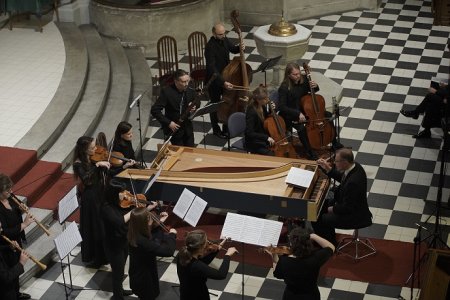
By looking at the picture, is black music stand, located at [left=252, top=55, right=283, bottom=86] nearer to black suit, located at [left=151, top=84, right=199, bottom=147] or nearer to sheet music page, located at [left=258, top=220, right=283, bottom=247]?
black suit, located at [left=151, top=84, right=199, bottom=147]

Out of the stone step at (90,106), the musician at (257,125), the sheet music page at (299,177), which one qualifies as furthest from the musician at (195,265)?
the stone step at (90,106)

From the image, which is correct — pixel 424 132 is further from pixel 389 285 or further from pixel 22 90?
pixel 22 90

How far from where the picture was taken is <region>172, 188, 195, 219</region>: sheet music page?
9648 mm

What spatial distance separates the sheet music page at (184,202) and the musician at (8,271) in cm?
170

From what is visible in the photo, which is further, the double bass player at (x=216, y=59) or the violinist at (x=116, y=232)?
the double bass player at (x=216, y=59)

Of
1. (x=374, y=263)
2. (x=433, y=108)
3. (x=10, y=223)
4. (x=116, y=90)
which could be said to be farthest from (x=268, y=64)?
(x=10, y=223)

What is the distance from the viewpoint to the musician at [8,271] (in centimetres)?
868

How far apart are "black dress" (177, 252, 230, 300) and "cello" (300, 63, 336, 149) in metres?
3.57

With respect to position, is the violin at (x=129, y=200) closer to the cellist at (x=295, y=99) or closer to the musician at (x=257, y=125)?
the musician at (x=257, y=125)

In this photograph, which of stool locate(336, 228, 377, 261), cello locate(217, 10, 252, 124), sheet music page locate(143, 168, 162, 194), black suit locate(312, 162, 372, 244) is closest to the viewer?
sheet music page locate(143, 168, 162, 194)

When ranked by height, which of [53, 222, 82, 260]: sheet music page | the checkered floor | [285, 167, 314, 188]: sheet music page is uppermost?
[53, 222, 82, 260]: sheet music page

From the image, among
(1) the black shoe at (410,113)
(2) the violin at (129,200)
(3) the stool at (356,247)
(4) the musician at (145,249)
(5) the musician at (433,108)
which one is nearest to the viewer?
(4) the musician at (145,249)

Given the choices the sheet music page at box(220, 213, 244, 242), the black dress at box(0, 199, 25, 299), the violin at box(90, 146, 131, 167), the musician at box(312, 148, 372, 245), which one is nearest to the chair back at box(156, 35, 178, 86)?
the violin at box(90, 146, 131, 167)

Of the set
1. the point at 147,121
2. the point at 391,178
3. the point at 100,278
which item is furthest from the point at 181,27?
the point at 100,278
